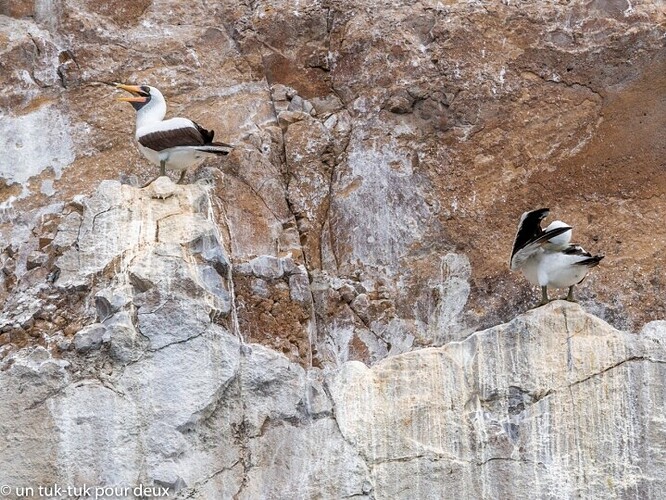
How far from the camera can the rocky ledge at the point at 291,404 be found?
12719 mm

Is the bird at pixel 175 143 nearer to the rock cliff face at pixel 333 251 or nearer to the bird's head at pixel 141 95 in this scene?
the bird's head at pixel 141 95

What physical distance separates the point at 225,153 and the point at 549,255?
3277 mm

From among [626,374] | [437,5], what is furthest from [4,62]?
[626,374]

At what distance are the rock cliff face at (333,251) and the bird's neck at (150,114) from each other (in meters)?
0.70

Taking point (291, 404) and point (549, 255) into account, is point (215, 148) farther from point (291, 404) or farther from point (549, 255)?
point (549, 255)

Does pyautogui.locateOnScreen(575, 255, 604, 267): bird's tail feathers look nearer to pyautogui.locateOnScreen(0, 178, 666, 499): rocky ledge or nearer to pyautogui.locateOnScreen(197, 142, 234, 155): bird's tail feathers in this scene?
pyautogui.locateOnScreen(0, 178, 666, 499): rocky ledge

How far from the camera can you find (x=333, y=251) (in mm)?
15352

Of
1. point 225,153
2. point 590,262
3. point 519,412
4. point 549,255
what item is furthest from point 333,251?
point 519,412

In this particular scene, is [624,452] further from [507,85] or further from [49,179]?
[49,179]

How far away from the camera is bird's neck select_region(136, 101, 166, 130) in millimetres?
15328

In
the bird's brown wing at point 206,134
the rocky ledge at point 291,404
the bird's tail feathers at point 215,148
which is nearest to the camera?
the rocky ledge at point 291,404

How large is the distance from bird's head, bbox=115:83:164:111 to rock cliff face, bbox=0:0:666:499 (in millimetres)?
716

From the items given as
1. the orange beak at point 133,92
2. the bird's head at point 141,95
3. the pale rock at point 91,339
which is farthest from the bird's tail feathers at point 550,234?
the orange beak at point 133,92

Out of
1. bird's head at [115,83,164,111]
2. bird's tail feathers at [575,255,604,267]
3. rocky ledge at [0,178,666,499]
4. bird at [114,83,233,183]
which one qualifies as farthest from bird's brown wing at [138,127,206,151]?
bird's tail feathers at [575,255,604,267]
